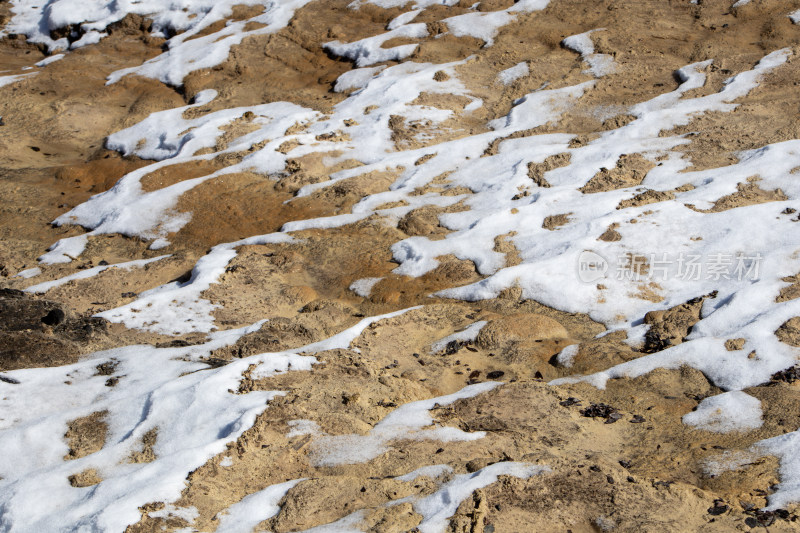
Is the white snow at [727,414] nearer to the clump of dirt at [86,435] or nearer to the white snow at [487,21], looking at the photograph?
the clump of dirt at [86,435]

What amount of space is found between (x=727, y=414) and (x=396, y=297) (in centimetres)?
441

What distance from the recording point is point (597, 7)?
1645 cm

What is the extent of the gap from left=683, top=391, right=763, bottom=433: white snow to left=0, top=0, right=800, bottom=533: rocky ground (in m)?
0.11

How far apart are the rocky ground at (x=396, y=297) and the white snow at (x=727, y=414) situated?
107mm

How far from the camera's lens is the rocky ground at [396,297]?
17.9 ft

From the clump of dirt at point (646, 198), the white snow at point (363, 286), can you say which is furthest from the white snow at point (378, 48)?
the white snow at point (363, 286)

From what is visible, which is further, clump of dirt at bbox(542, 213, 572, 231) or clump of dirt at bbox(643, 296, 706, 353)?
clump of dirt at bbox(542, 213, 572, 231)

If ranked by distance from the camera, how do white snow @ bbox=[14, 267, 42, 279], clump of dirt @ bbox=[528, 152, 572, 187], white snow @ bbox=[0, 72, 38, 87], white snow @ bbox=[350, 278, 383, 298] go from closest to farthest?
white snow @ bbox=[350, 278, 383, 298], white snow @ bbox=[14, 267, 42, 279], clump of dirt @ bbox=[528, 152, 572, 187], white snow @ bbox=[0, 72, 38, 87]

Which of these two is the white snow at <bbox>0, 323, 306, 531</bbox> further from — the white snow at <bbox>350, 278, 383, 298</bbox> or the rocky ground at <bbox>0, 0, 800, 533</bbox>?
the white snow at <bbox>350, 278, 383, 298</bbox>

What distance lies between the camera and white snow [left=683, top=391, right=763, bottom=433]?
621cm

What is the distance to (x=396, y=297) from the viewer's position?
938cm

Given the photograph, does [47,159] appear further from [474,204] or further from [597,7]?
[597,7]

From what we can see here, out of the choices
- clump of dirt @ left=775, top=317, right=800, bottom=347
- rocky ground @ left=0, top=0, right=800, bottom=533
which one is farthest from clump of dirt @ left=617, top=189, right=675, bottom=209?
clump of dirt @ left=775, top=317, right=800, bottom=347

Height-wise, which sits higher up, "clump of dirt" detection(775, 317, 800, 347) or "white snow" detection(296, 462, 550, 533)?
"white snow" detection(296, 462, 550, 533)
